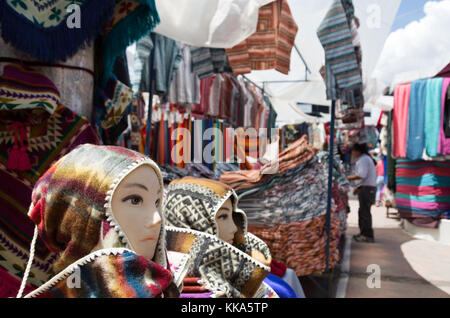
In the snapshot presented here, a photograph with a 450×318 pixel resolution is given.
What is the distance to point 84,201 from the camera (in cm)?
89

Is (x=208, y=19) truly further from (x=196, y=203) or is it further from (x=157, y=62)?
(x=196, y=203)

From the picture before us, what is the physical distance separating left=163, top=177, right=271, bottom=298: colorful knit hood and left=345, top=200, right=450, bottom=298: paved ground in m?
2.56

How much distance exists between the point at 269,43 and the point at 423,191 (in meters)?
4.28

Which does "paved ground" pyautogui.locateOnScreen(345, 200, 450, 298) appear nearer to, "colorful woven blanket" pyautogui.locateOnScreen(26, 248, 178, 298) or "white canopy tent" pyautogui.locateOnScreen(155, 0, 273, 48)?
"white canopy tent" pyautogui.locateOnScreen(155, 0, 273, 48)

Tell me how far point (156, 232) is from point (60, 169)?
32 cm

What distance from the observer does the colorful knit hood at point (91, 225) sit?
0.78 m

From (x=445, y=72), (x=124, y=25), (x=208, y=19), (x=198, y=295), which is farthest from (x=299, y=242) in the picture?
(x=445, y=72)

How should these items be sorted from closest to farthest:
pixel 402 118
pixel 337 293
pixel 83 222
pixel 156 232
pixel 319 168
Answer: pixel 83 222
pixel 156 232
pixel 319 168
pixel 337 293
pixel 402 118

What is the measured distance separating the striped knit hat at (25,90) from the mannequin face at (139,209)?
0.59 m

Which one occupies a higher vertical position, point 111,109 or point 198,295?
point 111,109

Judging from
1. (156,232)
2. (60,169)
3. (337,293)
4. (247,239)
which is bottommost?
(337,293)
